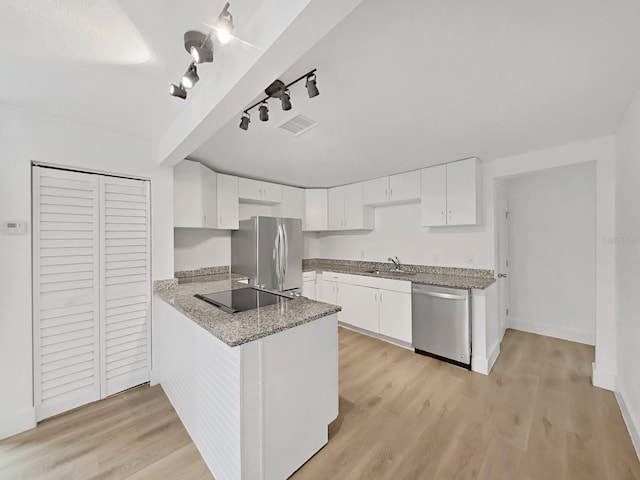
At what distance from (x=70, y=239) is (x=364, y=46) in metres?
2.55

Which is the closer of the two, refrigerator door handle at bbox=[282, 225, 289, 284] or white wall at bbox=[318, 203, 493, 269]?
white wall at bbox=[318, 203, 493, 269]

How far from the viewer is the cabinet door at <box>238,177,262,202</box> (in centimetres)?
356

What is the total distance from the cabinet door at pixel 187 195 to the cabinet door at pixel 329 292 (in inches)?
83.1

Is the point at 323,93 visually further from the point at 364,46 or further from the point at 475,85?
the point at 475,85

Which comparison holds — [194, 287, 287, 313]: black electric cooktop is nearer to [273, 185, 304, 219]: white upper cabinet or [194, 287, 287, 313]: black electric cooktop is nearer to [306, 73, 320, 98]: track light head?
[306, 73, 320, 98]: track light head

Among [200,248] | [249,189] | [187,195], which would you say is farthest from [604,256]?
[200,248]

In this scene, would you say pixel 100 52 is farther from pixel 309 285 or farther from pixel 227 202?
pixel 309 285

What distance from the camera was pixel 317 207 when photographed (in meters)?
4.51

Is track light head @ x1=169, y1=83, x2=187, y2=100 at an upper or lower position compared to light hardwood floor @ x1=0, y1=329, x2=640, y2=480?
upper

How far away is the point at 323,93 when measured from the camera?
1.61 meters

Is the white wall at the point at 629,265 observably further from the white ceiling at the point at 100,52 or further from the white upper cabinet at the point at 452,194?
the white ceiling at the point at 100,52

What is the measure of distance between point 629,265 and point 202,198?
390cm

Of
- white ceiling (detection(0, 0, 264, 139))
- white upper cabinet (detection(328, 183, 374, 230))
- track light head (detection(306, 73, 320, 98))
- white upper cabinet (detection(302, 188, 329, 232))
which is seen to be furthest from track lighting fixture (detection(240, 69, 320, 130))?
white upper cabinet (detection(302, 188, 329, 232))

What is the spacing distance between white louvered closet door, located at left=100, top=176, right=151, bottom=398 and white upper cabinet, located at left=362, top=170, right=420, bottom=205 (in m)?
2.88
